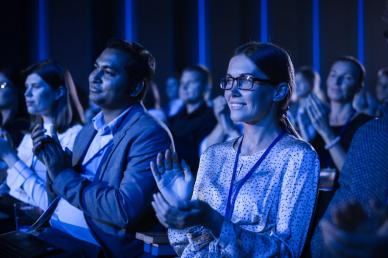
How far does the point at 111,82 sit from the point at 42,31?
3.83 meters

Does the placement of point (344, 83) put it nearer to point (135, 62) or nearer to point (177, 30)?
point (135, 62)

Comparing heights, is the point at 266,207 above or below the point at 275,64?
below

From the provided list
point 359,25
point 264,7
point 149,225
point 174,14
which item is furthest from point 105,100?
point 359,25

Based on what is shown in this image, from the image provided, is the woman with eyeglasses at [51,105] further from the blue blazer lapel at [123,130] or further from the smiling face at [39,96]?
the blue blazer lapel at [123,130]

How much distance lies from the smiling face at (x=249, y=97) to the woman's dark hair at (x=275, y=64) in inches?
0.8

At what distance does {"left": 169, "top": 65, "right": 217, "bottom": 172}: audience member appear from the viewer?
154 inches

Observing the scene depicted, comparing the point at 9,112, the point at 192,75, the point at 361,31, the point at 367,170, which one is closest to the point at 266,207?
the point at 367,170

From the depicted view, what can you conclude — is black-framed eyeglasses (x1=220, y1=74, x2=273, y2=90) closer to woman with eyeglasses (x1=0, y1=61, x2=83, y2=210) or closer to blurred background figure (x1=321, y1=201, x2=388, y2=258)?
blurred background figure (x1=321, y1=201, x2=388, y2=258)

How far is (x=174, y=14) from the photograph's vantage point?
7000mm

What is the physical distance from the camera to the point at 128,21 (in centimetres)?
647

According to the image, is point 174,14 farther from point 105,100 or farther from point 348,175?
point 348,175

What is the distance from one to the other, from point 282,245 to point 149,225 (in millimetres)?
673

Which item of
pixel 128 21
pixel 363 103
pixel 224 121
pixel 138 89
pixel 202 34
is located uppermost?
pixel 128 21

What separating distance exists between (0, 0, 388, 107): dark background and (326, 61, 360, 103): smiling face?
193 cm
